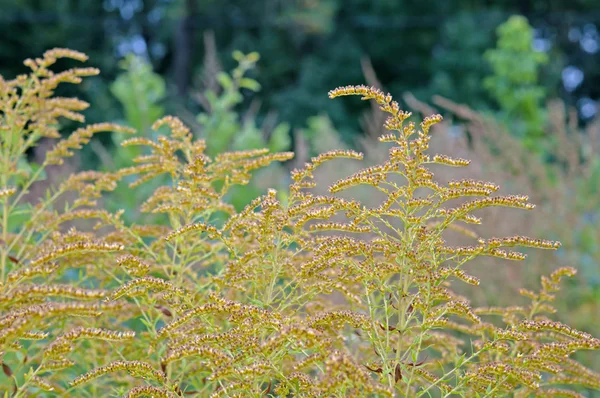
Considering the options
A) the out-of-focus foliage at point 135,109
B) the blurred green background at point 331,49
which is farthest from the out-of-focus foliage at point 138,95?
the blurred green background at point 331,49

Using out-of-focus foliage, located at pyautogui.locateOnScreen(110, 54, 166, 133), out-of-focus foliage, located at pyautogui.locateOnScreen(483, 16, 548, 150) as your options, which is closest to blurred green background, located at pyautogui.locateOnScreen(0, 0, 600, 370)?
out-of-focus foliage, located at pyautogui.locateOnScreen(483, 16, 548, 150)

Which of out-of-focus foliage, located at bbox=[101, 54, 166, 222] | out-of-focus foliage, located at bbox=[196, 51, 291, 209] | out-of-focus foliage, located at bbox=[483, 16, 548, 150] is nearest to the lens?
out-of-focus foliage, located at bbox=[196, 51, 291, 209]

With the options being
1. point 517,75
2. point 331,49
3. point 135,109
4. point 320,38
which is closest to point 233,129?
point 135,109

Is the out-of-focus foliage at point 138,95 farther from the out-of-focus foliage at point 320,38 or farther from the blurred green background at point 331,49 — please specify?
the out-of-focus foliage at point 320,38

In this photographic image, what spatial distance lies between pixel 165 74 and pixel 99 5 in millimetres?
3879

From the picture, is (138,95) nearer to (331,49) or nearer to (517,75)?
(517,75)

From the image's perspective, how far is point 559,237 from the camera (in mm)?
5383

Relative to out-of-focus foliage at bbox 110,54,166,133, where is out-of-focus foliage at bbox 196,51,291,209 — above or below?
below

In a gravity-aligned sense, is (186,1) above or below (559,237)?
above

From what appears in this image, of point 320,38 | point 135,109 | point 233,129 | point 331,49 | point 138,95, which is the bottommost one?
point 233,129

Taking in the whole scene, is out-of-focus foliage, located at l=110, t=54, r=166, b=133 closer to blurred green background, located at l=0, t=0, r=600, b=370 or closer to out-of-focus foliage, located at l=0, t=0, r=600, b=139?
blurred green background, located at l=0, t=0, r=600, b=370

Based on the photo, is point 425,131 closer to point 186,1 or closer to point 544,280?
point 544,280

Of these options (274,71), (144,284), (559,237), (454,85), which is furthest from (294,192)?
(274,71)

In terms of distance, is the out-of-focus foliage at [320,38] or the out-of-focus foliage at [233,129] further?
the out-of-focus foliage at [320,38]
